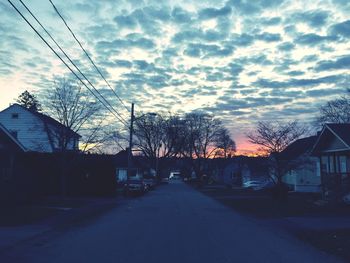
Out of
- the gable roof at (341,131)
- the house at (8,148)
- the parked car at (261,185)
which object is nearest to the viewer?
the house at (8,148)

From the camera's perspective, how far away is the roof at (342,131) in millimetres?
26044

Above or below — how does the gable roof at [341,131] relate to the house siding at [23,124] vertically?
below

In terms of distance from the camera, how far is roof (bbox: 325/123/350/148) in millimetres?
26044

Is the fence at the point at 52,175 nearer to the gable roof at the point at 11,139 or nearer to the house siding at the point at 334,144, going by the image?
the gable roof at the point at 11,139

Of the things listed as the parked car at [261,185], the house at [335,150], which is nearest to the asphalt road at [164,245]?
the house at [335,150]

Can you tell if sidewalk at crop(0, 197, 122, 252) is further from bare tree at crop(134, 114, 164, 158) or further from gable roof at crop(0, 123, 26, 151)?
bare tree at crop(134, 114, 164, 158)

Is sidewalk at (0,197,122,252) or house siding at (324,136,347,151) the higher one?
house siding at (324,136,347,151)

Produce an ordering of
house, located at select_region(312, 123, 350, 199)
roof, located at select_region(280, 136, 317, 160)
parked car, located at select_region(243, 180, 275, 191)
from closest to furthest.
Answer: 1. house, located at select_region(312, 123, 350, 199)
2. roof, located at select_region(280, 136, 317, 160)
3. parked car, located at select_region(243, 180, 275, 191)

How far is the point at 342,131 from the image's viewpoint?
89.6ft

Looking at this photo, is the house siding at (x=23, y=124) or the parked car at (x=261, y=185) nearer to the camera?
the house siding at (x=23, y=124)

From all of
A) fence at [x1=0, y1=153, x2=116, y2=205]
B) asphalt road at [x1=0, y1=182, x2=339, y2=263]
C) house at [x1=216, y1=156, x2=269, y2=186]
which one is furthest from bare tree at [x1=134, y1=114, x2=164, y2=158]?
asphalt road at [x1=0, y1=182, x2=339, y2=263]

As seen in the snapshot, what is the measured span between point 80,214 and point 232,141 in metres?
88.6

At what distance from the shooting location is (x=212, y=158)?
315 ft

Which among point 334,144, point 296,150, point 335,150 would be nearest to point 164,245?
point 335,150
